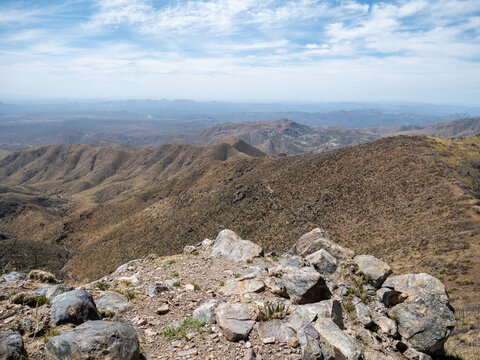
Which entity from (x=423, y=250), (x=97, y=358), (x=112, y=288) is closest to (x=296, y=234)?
(x=423, y=250)

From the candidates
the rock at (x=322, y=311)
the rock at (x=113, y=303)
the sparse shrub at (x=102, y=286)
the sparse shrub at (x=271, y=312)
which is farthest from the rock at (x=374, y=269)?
the sparse shrub at (x=102, y=286)

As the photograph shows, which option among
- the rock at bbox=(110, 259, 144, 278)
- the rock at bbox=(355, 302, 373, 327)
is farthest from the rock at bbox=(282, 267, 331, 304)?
the rock at bbox=(110, 259, 144, 278)

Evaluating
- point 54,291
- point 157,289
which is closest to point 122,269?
point 157,289

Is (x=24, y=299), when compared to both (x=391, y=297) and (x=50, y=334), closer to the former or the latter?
(x=50, y=334)

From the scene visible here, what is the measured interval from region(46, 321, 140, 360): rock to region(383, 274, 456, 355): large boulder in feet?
31.2

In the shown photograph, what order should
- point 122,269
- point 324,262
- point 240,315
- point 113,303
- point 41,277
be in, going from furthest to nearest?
point 122,269, point 324,262, point 41,277, point 113,303, point 240,315

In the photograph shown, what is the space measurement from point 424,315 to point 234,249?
369 inches

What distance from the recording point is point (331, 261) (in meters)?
12.2

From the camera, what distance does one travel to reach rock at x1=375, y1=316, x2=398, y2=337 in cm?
924

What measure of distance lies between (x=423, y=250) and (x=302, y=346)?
2495 cm

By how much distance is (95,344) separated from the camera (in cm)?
549

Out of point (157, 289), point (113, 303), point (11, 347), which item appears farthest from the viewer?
point (157, 289)

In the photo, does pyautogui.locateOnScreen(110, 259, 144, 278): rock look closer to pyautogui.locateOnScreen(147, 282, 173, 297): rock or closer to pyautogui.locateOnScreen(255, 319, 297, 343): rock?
pyautogui.locateOnScreen(147, 282, 173, 297): rock

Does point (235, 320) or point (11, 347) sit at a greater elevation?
point (11, 347)
